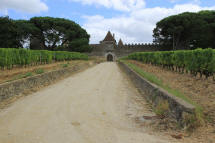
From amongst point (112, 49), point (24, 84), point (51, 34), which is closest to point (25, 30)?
point (51, 34)

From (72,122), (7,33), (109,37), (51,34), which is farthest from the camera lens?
(109,37)

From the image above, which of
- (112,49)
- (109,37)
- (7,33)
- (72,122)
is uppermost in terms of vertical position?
(109,37)

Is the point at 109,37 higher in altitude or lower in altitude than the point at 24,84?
higher

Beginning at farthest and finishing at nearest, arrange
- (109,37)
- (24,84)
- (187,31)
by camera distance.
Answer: (109,37) < (187,31) < (24,84)

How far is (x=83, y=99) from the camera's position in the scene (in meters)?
6.63

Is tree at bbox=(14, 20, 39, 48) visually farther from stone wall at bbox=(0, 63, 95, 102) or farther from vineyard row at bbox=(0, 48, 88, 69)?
stone wall at bbox=(0, 63, 95, 102)

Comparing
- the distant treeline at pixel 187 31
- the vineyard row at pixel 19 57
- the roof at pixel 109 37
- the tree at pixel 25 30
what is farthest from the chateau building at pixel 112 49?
the vineyard row at pixel 19 57

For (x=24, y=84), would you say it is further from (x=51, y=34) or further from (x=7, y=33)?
(x=51, y=34)

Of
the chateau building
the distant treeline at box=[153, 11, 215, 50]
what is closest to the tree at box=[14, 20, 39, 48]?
the chateau building

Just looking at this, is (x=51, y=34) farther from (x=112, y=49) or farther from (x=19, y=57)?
(x=19, y=57)

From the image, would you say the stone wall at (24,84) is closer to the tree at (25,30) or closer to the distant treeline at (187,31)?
the tree at (25,30)

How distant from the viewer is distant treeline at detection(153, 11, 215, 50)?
152ft

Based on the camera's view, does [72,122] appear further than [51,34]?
No

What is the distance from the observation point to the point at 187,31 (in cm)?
5038
